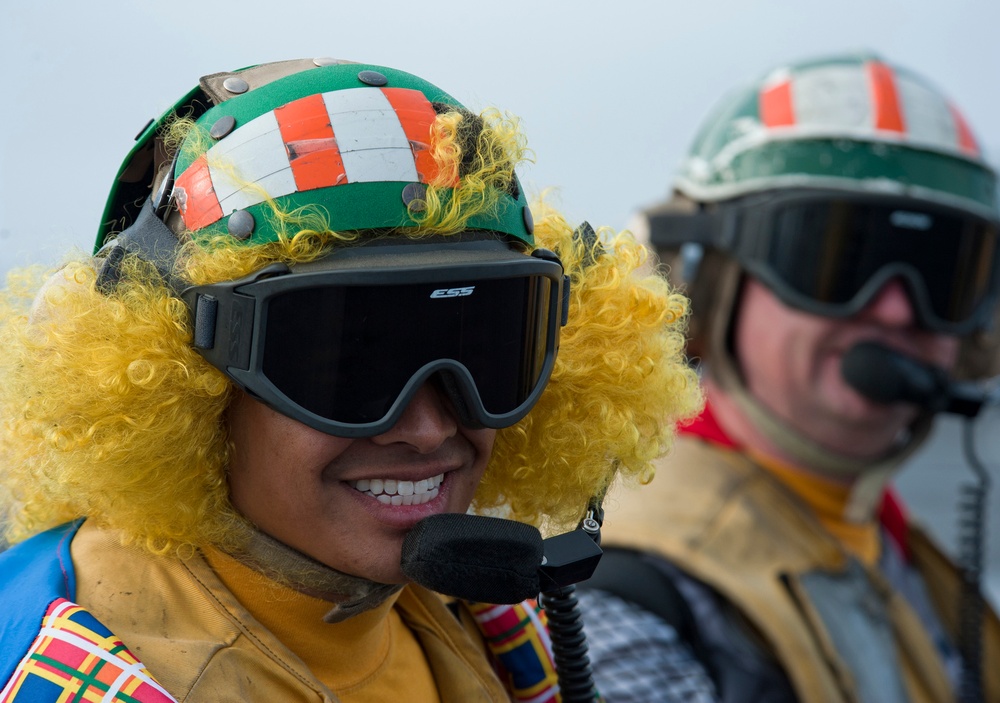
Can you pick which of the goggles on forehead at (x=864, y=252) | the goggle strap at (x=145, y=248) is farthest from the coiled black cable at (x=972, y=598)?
the goggle strap at (x=145, y=248)

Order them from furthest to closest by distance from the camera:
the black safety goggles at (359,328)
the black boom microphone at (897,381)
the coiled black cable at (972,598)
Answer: the coiled black cable at (972,598) < the black boom microphone at (897,381) < the black safety goggles at (359,328)

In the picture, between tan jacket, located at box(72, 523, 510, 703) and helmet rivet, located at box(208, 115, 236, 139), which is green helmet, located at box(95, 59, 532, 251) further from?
tan jacket, located at box(72, 523, 510, 703)

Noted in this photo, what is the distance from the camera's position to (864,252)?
3033mm

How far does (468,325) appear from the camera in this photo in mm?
1413

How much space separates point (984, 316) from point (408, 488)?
2.37 m

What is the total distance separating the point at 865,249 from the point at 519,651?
5.77 feet

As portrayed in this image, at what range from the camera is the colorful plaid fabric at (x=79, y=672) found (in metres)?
1.22

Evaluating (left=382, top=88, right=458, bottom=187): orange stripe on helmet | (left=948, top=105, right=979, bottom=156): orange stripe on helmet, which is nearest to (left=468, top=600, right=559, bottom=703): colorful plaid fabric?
(left=382, top=88, right=458, bottom=187): orange stripe on helmet

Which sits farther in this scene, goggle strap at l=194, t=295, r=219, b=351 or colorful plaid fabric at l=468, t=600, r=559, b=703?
colorful plaid fabric at l=468, t=600, r=559, b=703

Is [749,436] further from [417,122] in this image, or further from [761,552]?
[417,122]

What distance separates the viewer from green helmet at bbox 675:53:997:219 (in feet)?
10.3

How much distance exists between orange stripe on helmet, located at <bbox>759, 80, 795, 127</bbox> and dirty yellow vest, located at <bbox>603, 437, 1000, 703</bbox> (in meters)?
1.00

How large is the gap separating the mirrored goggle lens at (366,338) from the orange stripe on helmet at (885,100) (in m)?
2.16

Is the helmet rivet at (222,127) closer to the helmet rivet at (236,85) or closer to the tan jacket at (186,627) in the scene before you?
the helmet rivet at (236,85)
